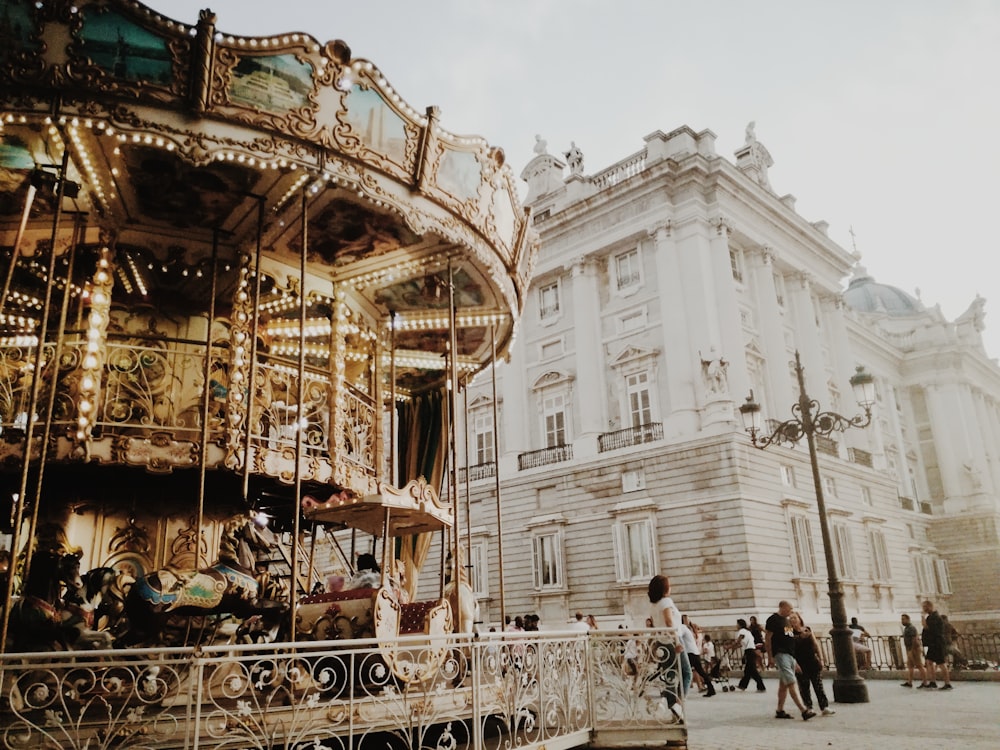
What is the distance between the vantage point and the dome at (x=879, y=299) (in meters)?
56.7

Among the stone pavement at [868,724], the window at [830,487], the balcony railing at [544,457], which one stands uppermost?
the balcony railing at [544,457]

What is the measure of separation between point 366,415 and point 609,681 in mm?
4560

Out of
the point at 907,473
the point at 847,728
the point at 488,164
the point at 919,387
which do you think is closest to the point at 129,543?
the point at 488,164

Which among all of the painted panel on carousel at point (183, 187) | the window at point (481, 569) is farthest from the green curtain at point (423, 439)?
the window at point (481, 569)

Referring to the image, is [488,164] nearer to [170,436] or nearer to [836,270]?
[170,436]

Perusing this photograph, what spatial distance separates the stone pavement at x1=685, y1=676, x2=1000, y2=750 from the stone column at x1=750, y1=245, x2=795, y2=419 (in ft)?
54.9

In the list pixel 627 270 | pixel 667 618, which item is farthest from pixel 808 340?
pixel 667 618

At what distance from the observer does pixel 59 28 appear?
6.36 meters

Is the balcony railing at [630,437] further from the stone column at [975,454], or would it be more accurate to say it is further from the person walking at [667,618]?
the stone column at [975,454]

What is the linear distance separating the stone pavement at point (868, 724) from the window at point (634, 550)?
12.2 meters

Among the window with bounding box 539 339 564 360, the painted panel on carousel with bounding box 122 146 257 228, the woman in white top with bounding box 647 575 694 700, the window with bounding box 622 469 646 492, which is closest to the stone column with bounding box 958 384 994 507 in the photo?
the window with bounding box 622 469 646 492

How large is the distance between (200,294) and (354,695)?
5587 millimetres

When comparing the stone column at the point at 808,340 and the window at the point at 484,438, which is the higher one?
the stone column at the point at 808,340

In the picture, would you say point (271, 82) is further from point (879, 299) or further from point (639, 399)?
point (879, 299)
